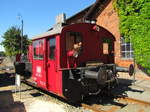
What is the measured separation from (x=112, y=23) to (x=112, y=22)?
0.27 ft

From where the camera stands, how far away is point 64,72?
6324mm

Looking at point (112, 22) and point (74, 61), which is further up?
point (112, 22)

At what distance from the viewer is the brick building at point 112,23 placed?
1312 cm

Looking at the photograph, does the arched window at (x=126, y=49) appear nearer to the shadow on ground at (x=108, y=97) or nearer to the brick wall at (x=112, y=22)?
the brick wall at (x=112, y=22)

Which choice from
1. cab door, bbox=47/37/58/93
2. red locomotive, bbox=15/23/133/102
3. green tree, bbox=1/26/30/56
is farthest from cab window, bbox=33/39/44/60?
green tree, bbox=1/26/30/56

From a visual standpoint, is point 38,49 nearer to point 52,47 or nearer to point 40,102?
point 52,47

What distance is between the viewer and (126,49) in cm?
1321

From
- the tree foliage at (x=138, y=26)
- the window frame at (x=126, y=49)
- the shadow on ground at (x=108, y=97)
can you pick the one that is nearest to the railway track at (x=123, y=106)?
the shadow on ground at (x=108, y=97)

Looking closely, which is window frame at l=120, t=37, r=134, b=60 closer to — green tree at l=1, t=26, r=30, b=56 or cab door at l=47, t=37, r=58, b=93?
cab door at l=47, t=37, r=58, b=93

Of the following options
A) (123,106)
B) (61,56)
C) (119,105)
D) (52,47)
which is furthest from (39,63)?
(123,106)

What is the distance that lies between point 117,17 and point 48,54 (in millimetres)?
8717

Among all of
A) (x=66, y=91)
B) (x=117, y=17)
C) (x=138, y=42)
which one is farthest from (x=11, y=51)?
(x=66, y=91)

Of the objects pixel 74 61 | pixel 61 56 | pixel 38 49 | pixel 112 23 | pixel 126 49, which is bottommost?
pixel 74 61

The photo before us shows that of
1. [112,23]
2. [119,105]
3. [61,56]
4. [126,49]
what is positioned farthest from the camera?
[112,23]
